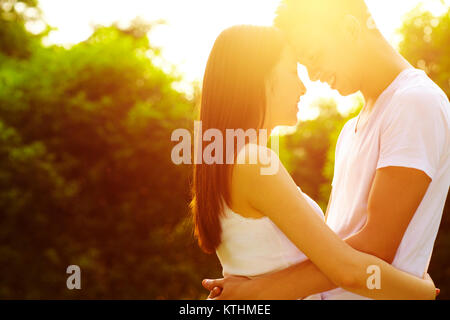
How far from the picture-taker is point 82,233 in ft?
44.1

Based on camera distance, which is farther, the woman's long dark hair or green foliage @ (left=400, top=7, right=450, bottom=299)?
green foliage @ (left=400, top=7, right=450, bottom=299)

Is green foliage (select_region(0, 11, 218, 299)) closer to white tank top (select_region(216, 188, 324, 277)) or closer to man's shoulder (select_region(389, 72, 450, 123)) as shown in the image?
white tank top (select_region(216, 188, 324, 277))

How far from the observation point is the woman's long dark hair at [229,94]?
101 inches

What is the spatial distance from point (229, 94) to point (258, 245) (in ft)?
2.40

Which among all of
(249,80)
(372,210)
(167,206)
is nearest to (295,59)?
(249,80)

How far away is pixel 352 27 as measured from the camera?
302 centimetres

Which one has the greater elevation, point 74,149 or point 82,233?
point 74,149

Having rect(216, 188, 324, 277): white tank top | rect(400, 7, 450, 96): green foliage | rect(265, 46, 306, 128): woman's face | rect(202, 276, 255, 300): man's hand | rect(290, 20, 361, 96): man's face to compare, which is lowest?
rect(202, 276, 255, 300): man's hand

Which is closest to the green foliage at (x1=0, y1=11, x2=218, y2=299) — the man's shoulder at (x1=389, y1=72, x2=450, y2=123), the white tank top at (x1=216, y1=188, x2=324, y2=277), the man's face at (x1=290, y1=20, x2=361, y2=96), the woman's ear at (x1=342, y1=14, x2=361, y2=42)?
the man's face at (x1=290, y1=20, x2=361, y2=96)

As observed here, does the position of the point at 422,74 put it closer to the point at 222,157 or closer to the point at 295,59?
the point at 295,59

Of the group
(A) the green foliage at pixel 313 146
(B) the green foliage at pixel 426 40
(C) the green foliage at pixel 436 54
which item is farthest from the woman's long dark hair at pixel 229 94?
(A) the green foliage at pixel 313 146

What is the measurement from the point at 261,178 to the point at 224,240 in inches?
16.1

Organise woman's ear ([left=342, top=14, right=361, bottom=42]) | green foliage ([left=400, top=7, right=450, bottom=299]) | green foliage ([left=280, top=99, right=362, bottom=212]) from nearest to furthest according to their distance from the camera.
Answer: woman's ear ([left=342, top=14, right=361, bottom=42]), green foliage ([left=400, top=7, right=450, bottom=299]), green foliage ([left=280, top=99, right=362, bottom=212])

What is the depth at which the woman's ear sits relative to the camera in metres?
2.99
